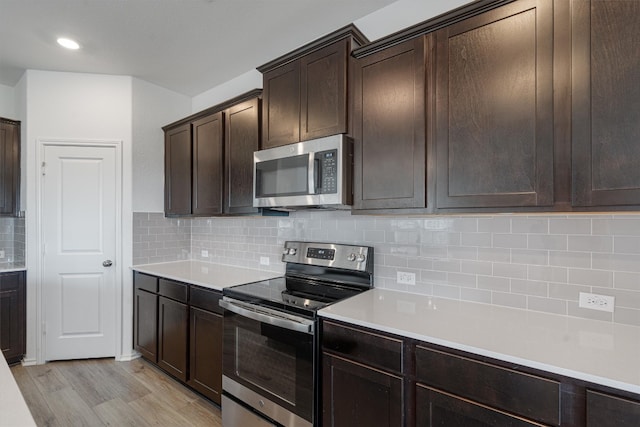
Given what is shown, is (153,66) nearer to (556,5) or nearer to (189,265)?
(189,265)

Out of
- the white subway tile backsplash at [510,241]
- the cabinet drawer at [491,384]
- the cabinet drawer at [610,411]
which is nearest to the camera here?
the cabinet drawer at [610,411]

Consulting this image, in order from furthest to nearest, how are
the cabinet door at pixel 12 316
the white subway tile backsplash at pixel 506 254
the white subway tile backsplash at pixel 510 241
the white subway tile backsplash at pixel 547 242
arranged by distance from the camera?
the cabinet door at pixel 12 316
the white subway tile backsplash at pixel 510 241
the white subway tile backsplash at pixel 547 242
the white subway tile backsplash at pixel 506 254

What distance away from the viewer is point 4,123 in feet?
10.4

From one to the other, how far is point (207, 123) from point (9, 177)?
2142 mm

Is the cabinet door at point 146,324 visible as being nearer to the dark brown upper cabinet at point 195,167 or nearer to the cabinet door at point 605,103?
the dark brown upper cabinet at point 195,167

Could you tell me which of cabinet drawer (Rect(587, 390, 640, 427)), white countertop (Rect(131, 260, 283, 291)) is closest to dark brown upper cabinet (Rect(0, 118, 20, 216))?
white countertop (Rect(131, 260, 283, 291))

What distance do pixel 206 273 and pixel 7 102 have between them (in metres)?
2.92

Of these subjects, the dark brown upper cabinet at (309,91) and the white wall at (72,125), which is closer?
the dark brown upper cabinet at (309,91)

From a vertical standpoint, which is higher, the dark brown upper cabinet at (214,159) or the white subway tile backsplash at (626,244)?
the dark brown upper cabinet at (214,159)

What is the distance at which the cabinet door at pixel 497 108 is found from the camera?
1.34m

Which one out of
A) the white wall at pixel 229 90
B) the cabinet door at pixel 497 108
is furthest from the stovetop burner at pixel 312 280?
the white wall at pixel 229 90

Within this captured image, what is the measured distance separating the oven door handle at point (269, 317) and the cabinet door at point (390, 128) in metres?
0.73

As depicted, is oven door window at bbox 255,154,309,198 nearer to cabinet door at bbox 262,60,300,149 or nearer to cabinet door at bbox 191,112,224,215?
cabinet door at bbox 262,60,300,149

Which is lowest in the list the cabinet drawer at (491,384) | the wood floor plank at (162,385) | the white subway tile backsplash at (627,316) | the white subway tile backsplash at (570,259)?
the wood floor plank at (162,385)
